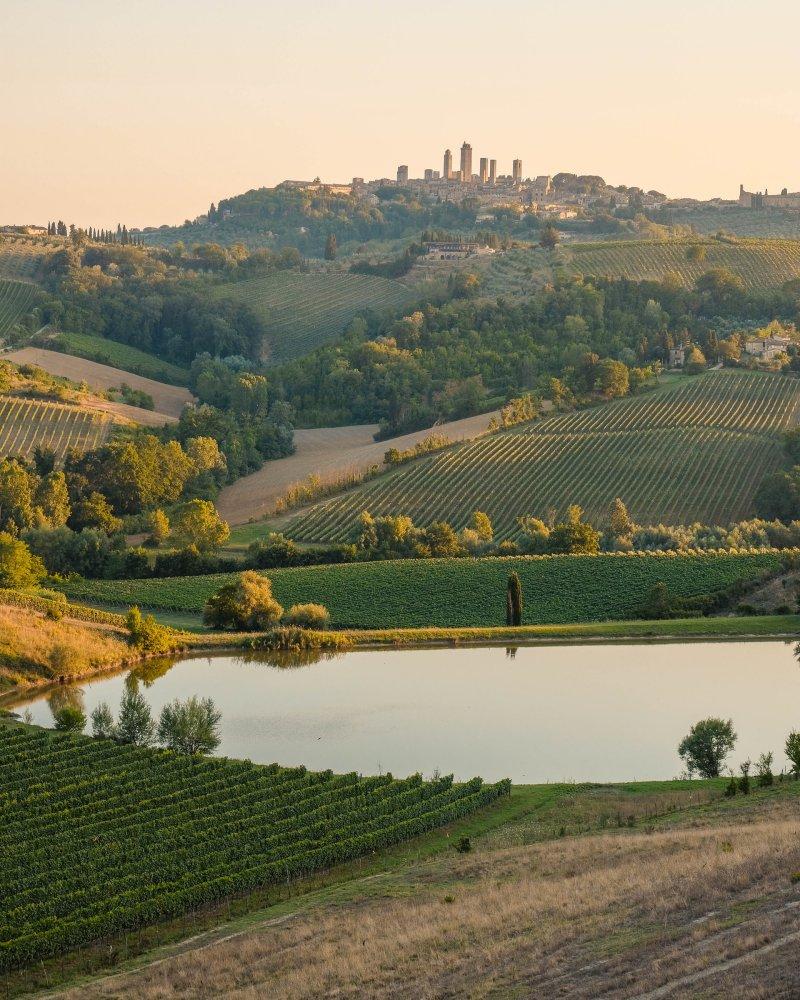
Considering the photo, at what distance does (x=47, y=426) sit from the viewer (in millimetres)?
96125

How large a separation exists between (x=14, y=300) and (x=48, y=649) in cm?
9323

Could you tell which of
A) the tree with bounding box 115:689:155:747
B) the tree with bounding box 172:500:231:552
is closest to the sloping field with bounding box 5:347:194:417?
the tree with bounding box 172:500:231:552

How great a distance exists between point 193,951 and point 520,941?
16.4 feet

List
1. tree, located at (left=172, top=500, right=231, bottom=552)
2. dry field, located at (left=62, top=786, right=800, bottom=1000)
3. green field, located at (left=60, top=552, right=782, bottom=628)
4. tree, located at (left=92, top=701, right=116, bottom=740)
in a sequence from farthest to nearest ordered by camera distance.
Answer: tree, located at (left=172, top=500, right=231, bottom=552)
green field, located at (left=60, top=552, right=782, bottom=628)
tree, located at (left=92, top=701, right=116, bottom=740)
dry field, located at (left=62, top=786, right=800, bottom=1000)

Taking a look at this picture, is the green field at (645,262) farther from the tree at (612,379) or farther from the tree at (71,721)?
the tree at (71,721)

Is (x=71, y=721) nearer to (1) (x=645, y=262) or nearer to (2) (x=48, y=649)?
(2) (x=48, y=649)

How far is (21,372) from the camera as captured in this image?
107062 millimetres

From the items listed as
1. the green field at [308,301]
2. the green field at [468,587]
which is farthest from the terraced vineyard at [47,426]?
the green field at [308,301]

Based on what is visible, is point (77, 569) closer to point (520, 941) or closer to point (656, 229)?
point (520, 941)

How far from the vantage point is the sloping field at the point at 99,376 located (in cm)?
11575

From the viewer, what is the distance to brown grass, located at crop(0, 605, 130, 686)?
159 feet

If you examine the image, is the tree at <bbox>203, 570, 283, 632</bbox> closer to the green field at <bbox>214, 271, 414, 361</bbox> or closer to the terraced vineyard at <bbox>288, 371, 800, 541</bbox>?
the terraced vineyard at <bbox>288, 371, 800, 541</bbox>

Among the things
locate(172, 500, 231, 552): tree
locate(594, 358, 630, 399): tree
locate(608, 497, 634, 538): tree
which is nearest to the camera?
locate(608, 497, 634, 538): tree

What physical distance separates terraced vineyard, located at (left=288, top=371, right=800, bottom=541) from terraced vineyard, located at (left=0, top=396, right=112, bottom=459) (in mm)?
21039
